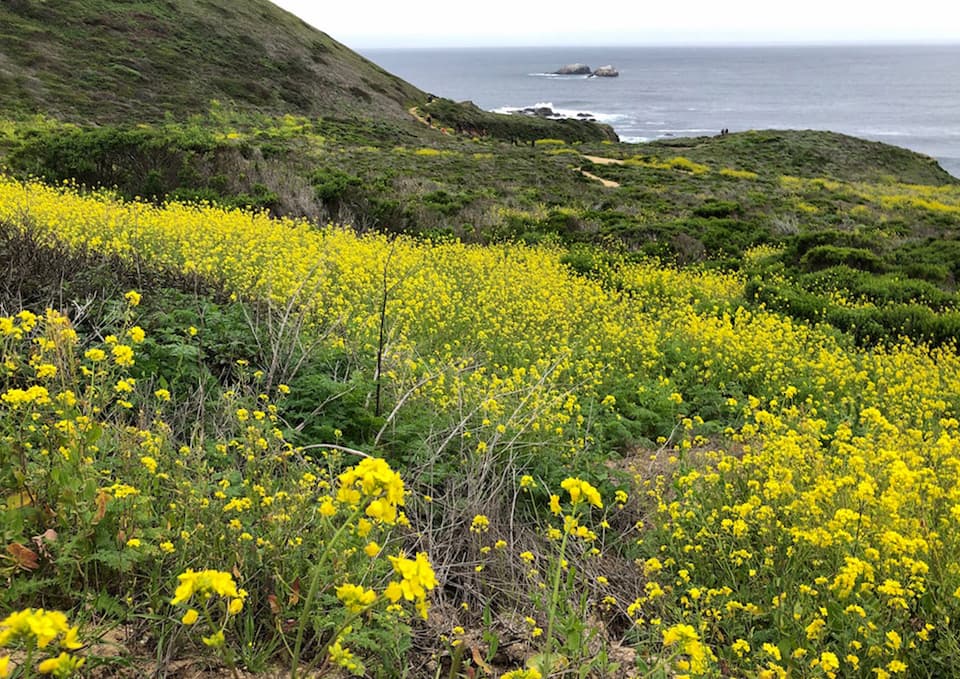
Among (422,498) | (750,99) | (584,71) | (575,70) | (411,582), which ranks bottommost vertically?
(422,498)

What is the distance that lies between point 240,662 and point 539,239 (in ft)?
42.0

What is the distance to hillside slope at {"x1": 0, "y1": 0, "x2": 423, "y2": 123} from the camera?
2898 cm

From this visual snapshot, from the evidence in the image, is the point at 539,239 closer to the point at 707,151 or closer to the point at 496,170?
the point at 496,170

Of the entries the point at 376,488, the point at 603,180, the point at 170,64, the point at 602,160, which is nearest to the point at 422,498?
the point at 376,488

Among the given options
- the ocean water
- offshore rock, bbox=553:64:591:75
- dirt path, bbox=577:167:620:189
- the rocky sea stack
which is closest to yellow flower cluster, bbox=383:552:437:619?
dirt path, bbox=577:167:620:189

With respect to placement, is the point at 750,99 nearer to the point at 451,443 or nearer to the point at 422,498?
the point at 451,443

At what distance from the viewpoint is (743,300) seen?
1086cm

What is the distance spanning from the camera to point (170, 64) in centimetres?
3644

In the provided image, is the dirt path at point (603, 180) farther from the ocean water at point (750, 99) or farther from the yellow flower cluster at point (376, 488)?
the ocean water at point (750, 99)

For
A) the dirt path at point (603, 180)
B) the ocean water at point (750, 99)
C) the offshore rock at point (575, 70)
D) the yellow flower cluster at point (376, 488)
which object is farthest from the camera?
the offshore rock at point (575, 70)

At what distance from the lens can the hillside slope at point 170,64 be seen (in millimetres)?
28984

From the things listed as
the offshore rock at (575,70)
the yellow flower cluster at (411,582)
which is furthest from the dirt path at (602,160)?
the offshore rock at (575,70)

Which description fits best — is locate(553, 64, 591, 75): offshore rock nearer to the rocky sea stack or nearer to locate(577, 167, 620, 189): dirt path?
the rocky sea stack

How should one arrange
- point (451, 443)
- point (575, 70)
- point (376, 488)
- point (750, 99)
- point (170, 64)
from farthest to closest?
point (575, 70) → point (750, 99) → point (170, 64) → point (451, 443) → point (376, 488)
